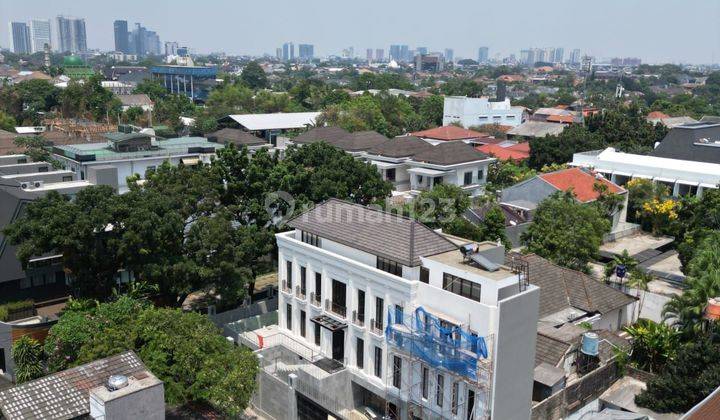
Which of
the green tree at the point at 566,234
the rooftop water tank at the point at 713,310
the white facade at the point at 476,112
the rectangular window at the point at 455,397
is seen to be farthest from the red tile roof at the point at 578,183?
the white facade at the point at 476,112

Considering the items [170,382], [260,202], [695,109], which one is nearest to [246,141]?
[260,202]

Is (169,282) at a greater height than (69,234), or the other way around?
(69,234)

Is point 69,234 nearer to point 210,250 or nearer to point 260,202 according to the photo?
point 210,250

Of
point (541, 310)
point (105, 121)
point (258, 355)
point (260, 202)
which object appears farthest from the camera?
point (105, 121)

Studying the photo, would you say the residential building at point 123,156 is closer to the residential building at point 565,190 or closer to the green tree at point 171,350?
the green tree at point 171,350

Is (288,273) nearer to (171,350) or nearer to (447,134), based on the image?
(171,350)

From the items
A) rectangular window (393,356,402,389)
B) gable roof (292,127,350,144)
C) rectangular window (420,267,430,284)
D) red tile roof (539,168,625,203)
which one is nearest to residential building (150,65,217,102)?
gable roof (292,127,350,144)

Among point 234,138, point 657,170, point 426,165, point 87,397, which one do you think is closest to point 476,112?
point 234,138
